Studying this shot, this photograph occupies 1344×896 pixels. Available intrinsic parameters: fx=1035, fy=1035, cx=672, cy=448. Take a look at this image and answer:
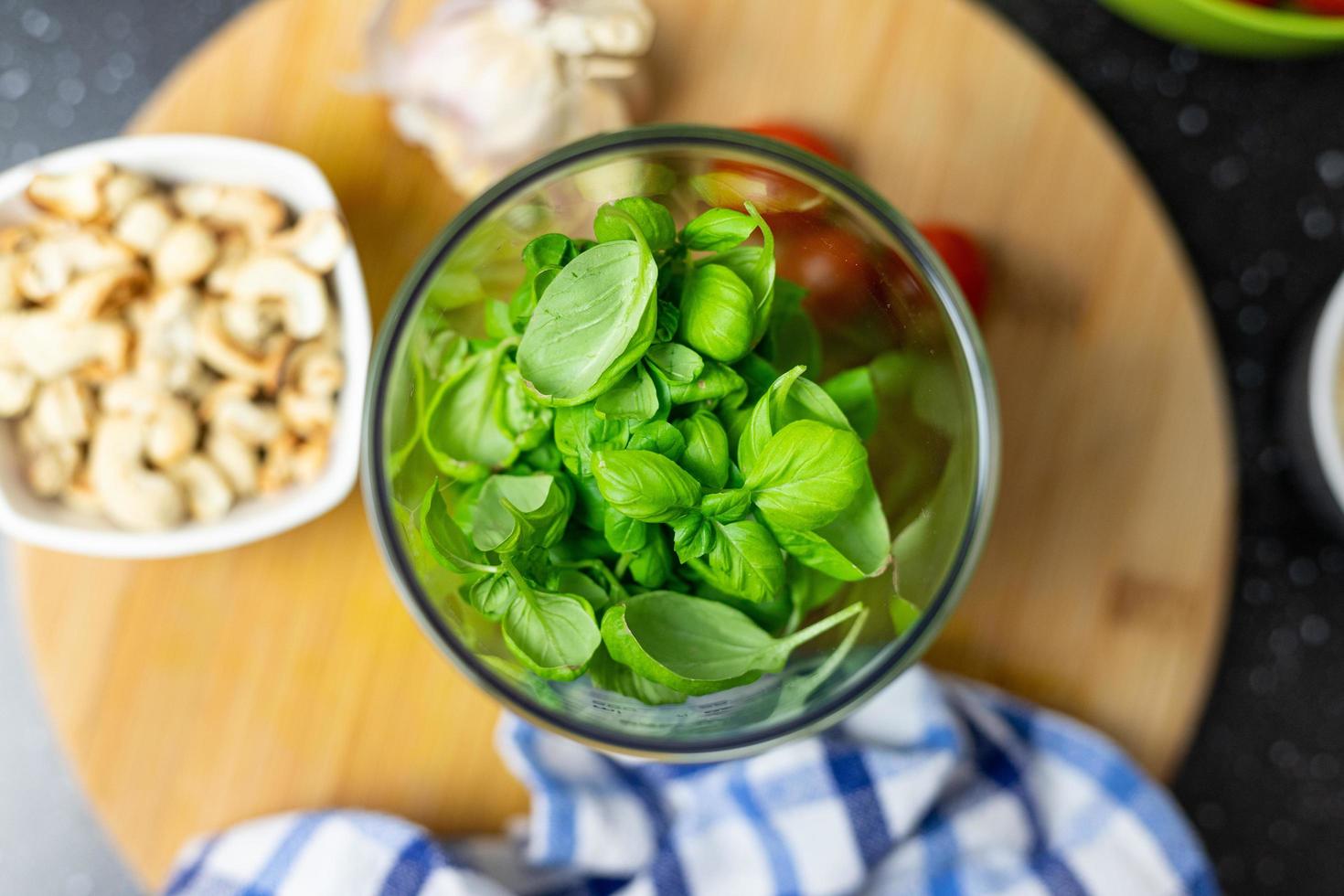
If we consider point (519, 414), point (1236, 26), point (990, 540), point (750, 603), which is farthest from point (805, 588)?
point (1236, 26)

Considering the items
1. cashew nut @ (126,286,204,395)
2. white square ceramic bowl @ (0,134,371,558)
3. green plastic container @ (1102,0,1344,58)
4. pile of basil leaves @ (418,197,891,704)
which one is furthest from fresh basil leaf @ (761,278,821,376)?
green plastic container @ (1102,0,1344,58)

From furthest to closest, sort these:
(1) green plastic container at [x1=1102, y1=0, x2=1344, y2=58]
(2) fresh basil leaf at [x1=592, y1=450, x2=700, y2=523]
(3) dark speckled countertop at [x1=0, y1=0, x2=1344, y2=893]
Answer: (3) dark speckled countertop at [x1=0, y1=0, x2=1344, y2=893]
(1) green plastic container at [x1=1102, y1=0, x2=1344, y2=58]
(2) fresh basil leaf at [x1=592, y1=450, x2=700, y2=523]

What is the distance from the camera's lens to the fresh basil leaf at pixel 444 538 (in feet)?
1.21

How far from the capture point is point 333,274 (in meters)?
0.54

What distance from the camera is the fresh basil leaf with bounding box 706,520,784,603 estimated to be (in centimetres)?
36

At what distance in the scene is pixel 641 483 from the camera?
336mm

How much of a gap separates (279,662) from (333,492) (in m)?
0.12

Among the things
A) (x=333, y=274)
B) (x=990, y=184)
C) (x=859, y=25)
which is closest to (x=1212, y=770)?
(x=990, y=184)

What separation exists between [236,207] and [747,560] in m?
0.36

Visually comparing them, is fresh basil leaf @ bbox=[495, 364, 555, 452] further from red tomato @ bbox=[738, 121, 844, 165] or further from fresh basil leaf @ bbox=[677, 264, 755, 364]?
red tomato @ bbox=[738, 121, 844, 165]

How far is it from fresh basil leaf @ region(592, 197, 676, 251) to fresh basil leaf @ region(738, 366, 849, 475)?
7 cm

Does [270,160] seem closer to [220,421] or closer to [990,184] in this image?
[220,421]

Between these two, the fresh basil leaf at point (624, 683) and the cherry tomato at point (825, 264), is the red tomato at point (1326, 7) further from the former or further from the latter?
the fresh basil leaf at point (624, 683)

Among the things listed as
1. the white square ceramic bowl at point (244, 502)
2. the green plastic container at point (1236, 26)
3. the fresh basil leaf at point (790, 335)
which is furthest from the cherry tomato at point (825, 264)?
the green plastic container at point (1236, 26)
